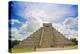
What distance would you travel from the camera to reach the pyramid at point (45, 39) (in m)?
1.97

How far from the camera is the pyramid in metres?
1.97

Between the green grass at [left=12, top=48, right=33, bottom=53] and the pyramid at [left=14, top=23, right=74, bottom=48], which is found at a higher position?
the pyramid at [left=14, top=23, right=74, bottom=48]

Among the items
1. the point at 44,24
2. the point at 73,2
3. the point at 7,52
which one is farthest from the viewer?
the point at 73,2

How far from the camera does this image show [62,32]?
2111 mm

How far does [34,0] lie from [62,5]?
1.21ft

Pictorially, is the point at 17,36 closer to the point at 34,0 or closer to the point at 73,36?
the point at 34,0

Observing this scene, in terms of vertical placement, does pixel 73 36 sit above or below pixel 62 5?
below

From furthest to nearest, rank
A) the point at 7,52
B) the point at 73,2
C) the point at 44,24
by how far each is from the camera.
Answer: the point at 73,2 < the point at 44,24 < the point at 7,52

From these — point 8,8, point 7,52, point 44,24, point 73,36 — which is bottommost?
point 7,52

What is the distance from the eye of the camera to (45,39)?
2.04 m

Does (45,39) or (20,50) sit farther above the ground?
(45,39)

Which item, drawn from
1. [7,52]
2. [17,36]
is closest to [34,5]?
[17,36]

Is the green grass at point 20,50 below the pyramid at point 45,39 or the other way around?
below

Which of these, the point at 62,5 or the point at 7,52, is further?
the point at 62,5
